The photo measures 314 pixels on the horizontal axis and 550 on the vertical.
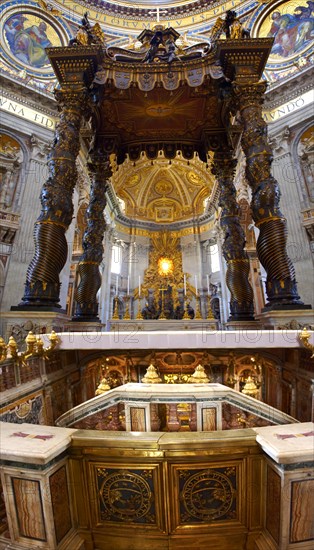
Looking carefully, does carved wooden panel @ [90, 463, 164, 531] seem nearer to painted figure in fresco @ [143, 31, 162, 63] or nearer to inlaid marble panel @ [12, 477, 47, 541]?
inlaid marble panel @ [12, 477, 47, 541]

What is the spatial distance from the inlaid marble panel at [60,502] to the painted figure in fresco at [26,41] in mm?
16637

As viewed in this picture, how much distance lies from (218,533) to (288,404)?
6.46 ft

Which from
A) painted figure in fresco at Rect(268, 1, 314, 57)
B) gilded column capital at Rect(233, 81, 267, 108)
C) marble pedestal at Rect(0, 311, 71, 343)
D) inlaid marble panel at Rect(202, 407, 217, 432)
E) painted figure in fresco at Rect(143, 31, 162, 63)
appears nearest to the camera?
inlaid marble panel at Rect(202, 407, 217, 432)

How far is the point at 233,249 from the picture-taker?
20.5 feet

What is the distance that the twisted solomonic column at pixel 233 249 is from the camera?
19.5 feet

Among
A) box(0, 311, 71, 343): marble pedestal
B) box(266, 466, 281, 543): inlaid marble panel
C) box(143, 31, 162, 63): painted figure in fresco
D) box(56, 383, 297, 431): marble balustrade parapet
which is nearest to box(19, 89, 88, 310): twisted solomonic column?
box(0, 311, 71, 343): marble pedestal

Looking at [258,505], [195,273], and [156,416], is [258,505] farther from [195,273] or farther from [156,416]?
[195,273]

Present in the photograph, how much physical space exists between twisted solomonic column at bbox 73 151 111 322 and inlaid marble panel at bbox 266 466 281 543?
15.9ft

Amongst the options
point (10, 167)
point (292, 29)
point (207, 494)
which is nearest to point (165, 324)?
point (10, 167)

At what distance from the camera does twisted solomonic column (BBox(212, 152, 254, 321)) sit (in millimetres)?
5946

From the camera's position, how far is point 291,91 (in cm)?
1129

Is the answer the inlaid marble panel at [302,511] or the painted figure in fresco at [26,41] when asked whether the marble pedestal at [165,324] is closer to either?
the inlaid marble panel at [302,511]

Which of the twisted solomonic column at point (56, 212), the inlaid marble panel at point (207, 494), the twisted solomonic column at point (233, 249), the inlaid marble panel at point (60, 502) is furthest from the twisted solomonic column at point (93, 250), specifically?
the inlaid marble panel at point (207, 494)

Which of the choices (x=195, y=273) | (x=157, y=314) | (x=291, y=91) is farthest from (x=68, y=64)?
(x=195, y=273)
